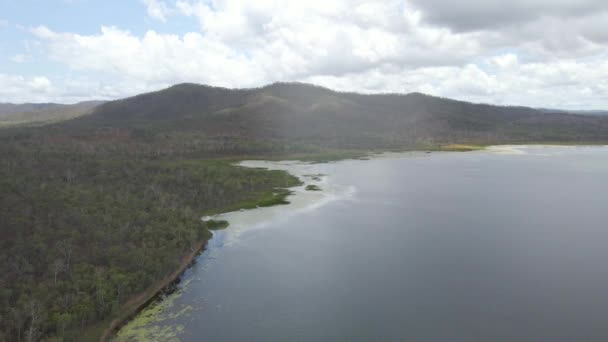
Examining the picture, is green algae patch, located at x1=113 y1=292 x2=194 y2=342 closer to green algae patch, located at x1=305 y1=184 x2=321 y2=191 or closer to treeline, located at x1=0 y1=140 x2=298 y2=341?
treeline, located at x1=0 y1=140 x2=298 y2=341

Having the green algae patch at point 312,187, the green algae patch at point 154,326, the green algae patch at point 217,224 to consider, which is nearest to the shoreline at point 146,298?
the green algae patch at point 154,326

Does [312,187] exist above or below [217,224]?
above

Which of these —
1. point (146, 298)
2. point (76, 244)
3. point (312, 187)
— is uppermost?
point (312, 187)

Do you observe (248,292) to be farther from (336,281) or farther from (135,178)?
(135,178)

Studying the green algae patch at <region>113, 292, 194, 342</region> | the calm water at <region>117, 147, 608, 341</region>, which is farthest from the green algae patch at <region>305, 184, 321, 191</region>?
the green algae patch at <region>113, 292, 194, 342</region>

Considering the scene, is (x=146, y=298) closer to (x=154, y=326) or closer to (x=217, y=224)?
(x=154, y=326)

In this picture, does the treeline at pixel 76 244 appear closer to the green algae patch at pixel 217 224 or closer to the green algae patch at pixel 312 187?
the green algae patch at pixel 217 224

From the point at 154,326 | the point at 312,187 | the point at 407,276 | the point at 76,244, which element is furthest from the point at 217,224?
the point at 312,187

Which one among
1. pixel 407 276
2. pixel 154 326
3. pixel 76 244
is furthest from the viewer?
pixel 76 244
